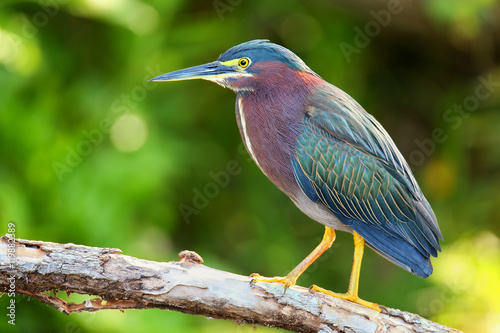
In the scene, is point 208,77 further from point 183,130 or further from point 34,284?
point 183,130

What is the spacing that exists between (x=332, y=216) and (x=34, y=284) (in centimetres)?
147

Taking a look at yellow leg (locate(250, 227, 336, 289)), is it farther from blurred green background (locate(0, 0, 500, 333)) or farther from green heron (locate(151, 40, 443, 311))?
blurred green background (locate(0, 0, 500, 333))

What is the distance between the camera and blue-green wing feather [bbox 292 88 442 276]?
10.1 ft

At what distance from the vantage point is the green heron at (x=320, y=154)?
3.04 m

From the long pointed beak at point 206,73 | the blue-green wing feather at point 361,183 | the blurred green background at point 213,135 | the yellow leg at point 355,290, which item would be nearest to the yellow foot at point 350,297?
the yellow leg at point 355,290

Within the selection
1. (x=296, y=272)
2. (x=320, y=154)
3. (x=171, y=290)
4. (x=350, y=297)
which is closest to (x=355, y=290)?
(x=350, y=297)

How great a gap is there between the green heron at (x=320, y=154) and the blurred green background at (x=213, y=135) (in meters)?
2.34

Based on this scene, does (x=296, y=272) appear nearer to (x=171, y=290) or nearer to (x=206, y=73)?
(x=171, y=290)

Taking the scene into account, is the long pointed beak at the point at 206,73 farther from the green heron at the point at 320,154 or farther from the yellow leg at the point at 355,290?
the yellow leg at the point at 355,290

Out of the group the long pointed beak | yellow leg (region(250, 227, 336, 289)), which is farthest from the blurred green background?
the long pointed beak

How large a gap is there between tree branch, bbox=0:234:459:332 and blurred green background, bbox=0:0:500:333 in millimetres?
2080

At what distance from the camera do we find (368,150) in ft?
10.4

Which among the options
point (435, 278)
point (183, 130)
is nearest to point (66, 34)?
point (183, 130)

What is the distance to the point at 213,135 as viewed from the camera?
6.36 metres
